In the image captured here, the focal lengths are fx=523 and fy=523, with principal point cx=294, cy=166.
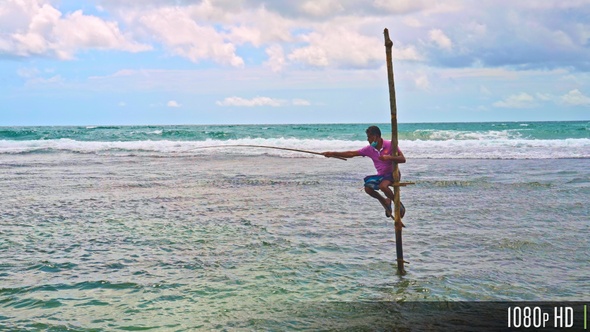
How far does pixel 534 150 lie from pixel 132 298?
99.7 feet

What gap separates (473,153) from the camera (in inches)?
1209

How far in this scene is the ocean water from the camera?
6.24 meters

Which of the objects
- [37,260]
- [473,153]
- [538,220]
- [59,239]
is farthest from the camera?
[473,153]

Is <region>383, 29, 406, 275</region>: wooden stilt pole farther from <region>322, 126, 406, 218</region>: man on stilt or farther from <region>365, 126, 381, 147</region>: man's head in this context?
<region>365, 126, 381, 147</region>: man's head

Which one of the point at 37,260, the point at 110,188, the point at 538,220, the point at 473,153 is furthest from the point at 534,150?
the point at 37,260

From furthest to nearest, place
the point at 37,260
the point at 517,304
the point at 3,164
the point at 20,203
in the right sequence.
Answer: the point at 3,164 → the point at 20,203 → the point at 37,260 → the point at 517,304

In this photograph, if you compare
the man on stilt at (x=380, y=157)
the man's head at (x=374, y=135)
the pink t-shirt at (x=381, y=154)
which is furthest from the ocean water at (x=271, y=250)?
the man's head at (x=374, y=135)

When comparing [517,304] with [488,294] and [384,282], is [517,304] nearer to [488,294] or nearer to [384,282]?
[488,294]

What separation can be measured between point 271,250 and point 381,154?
2.70m

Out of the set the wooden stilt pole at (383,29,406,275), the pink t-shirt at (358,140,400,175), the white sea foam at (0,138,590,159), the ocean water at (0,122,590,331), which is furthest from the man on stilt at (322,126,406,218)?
the white sea foam at (0,138,590,159)

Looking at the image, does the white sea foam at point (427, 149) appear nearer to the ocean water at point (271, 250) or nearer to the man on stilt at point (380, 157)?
the ocean water at point (271, 250)

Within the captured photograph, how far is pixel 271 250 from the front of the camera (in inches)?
356

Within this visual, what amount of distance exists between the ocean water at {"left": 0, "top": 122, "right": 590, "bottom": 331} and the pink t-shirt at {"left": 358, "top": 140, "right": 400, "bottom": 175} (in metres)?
1.48

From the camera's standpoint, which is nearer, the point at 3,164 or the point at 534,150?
the point at 3,164
